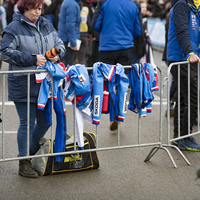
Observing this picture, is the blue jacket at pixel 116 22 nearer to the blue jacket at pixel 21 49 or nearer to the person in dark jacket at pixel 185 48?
the person in dark jacket at pixel 185 48

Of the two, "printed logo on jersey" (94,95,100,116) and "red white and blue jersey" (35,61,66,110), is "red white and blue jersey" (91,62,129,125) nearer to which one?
"printed logo on jersey" (94,95,100,116)

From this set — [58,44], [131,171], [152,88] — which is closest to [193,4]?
[152,88]

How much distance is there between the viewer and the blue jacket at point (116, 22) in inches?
281

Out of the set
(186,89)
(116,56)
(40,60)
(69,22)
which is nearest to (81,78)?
(40,60)

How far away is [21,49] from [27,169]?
130 cm

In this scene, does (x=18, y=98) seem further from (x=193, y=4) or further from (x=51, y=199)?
(x=193, y=4)

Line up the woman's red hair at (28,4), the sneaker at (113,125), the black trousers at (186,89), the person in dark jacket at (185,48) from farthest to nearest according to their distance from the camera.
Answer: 1. the sneaker at (113,125)
2. the black trousers at (186,89)
3. the person in dark jacket at (185,48)
4. the woman's red hair at (28,4)

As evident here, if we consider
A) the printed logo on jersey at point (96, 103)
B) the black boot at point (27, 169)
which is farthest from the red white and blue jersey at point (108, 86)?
the black boot at point (27, 169)

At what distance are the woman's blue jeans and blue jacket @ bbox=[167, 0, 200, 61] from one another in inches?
77.9

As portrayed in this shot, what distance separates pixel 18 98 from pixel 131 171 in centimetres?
152

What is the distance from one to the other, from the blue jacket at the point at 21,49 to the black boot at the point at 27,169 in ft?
2.32

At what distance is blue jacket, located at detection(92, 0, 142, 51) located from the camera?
713 cm

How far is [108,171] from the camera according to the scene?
5.25m

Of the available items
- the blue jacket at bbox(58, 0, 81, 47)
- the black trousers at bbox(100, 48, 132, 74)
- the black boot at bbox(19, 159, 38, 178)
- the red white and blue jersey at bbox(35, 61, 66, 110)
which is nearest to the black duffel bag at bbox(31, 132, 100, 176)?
the black boot at bbox(19, 159, 38, 178)
